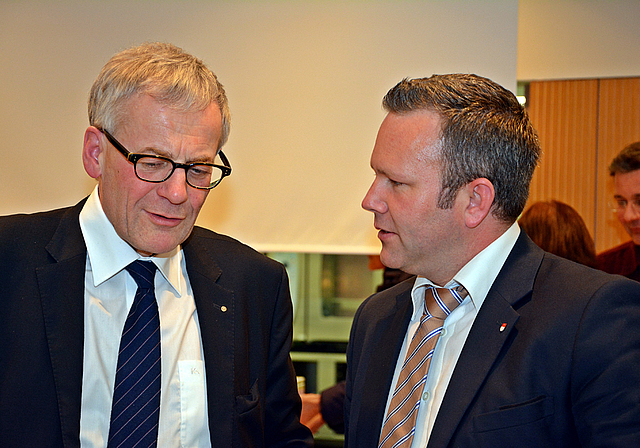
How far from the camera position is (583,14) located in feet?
12.7

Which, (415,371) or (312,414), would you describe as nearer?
(415,371)

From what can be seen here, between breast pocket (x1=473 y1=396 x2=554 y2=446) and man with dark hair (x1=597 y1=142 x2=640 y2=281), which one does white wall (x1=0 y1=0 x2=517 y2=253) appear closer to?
man with dark hair (x1=597 y1=142 x2=640 y2=281)

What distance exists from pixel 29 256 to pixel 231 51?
1879 mm

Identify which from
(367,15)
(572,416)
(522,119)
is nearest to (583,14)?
(367,15)

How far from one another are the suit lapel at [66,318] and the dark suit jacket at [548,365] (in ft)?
2.62

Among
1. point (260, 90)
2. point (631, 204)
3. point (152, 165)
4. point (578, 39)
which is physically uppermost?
point (578, 39)

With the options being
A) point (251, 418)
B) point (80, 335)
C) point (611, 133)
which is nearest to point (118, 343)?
point (80, 335)

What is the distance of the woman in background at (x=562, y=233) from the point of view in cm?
293

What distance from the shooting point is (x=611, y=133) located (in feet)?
12.7

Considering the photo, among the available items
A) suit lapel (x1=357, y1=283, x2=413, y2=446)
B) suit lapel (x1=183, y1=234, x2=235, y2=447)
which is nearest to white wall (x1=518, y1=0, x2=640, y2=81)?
suit lapel (x1=357, y1=283, x2=413, y2=446)

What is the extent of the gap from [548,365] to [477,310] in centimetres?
22

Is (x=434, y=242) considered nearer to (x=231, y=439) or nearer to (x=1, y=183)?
(x=231, y=439)

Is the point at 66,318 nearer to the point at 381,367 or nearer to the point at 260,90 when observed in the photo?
the point at 381,367

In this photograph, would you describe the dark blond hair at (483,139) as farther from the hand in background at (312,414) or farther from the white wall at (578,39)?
the white wall at (578,39)
